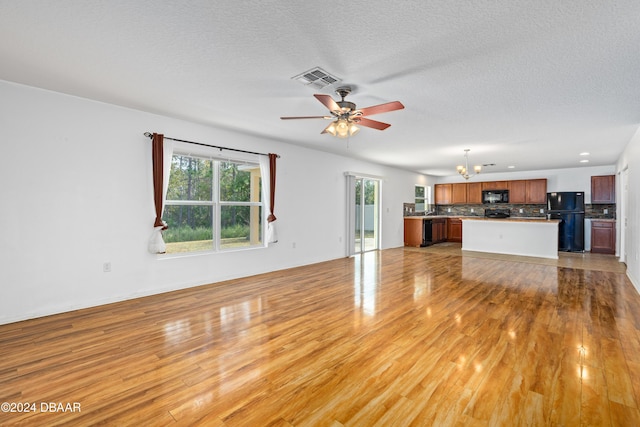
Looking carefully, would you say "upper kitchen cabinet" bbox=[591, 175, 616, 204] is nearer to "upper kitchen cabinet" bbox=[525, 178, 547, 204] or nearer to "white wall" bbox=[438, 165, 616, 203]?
"white wall" bbox=[438, 165, 616, 203]

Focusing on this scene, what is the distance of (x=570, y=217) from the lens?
27.6ft

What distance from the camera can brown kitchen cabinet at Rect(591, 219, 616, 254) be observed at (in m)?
7.95

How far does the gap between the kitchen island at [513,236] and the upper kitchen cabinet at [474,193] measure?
2479 mm

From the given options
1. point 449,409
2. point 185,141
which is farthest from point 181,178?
point 449,409

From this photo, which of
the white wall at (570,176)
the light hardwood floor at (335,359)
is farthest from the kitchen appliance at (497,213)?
the light hardwood floor at (335,359)

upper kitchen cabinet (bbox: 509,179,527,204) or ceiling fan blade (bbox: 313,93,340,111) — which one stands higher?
ceiling fan blade (bbox: 313,93,340,111)

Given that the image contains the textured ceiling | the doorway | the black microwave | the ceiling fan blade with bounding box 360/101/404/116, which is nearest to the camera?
the textured ceiling

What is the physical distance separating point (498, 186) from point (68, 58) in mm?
11047

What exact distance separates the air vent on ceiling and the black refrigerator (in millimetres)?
8383

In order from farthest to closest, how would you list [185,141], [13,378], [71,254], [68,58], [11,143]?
[185,141]
[71,254]
[11,143]
[68,58]
[13,378]

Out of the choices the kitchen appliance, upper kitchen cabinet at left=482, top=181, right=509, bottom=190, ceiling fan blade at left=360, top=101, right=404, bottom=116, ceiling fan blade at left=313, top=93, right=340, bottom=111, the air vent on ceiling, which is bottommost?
the kitchen appliance

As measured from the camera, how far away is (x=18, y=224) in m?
3.28

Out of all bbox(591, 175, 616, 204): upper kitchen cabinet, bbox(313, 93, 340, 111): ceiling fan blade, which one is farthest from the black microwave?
bbox(313, 93, 340, 111): ceiling fan blade

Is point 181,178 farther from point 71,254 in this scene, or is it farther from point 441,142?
point 441,142
